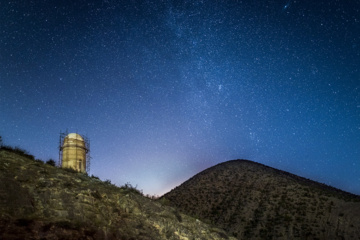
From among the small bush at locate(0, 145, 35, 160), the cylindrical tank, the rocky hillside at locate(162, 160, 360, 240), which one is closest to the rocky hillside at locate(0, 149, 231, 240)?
the small bush at locate(0, 145, 35, 160)

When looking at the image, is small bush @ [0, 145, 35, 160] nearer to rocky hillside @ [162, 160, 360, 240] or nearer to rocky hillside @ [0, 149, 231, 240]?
rocky hillside @ [0, 149, 231, 240]

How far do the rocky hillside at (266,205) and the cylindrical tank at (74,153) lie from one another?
39.8ft

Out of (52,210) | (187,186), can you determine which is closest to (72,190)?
(52,210)

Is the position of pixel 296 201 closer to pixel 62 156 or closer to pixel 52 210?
pixel 62 156

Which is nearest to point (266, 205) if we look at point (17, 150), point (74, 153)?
point (74, 153)

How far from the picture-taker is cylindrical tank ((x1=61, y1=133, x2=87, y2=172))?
2625 centimetres

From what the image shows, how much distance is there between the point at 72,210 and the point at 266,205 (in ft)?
140

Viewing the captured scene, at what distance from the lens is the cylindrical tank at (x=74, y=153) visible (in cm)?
2625

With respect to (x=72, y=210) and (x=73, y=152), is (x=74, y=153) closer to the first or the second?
(x=73, y=152)

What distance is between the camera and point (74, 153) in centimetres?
2670

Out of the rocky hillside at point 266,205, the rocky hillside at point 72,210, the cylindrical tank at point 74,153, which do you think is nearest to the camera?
the rocky hillside at point 72,210

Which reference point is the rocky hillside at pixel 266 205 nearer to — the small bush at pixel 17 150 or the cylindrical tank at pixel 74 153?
the cylindrical tank at pixel 74 153

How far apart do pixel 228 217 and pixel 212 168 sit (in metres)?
28.6

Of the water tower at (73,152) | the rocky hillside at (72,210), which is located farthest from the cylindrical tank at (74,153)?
the rocky hillside at (72,210)
